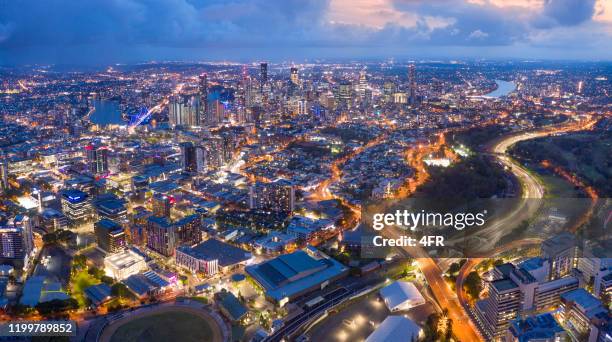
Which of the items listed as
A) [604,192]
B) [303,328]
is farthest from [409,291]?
[604,192]

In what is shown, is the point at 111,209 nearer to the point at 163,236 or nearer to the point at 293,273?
the point at 163,236

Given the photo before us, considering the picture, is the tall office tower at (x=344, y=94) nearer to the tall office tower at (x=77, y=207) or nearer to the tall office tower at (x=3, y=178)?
the tall office tower at (x=3, y=178)

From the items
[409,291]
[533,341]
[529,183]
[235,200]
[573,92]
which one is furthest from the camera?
[573,92]

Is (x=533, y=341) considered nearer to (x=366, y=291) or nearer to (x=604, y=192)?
(x=366, y=291)

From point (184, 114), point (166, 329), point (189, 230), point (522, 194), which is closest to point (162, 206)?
point (189, 230)

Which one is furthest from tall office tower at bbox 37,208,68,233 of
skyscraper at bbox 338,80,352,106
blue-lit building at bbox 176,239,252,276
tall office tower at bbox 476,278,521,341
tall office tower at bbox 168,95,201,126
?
skyscraper at bbox 338,80,352,106

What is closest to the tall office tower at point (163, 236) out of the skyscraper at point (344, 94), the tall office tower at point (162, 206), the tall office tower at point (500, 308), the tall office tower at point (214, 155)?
the tall office tower at point (162, 206)
